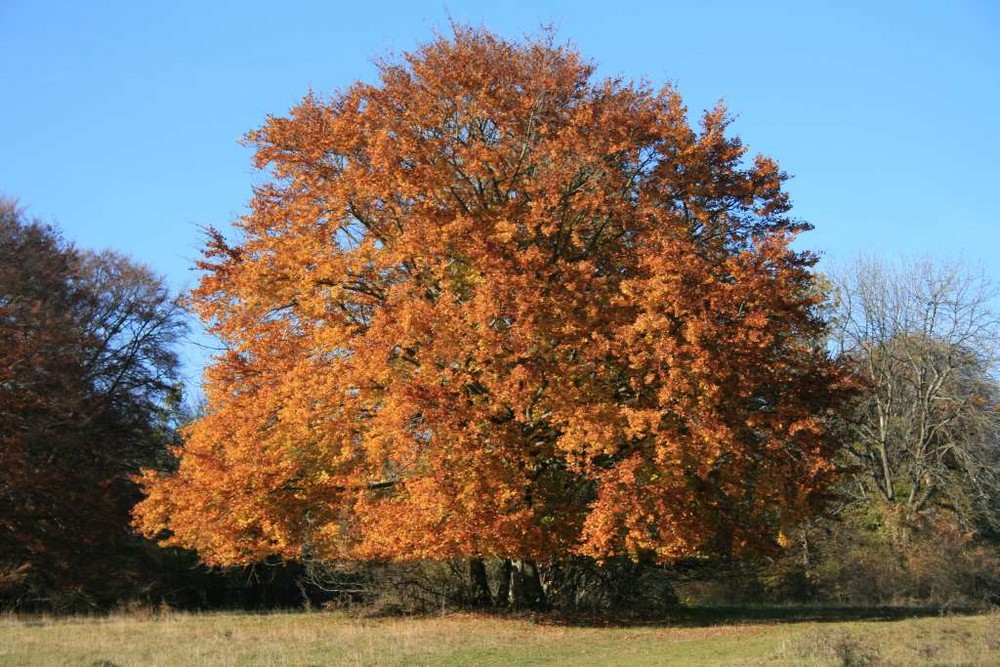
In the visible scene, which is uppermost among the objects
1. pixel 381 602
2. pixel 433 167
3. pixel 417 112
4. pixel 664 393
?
pixel 417 112

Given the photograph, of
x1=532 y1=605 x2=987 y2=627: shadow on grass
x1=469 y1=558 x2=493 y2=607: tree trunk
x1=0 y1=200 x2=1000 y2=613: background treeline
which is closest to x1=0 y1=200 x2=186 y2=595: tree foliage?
x1=0 y1=200 x2=1000 y2=613: background treeline

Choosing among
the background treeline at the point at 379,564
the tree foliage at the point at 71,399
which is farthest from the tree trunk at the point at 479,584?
the tree foliage at the point at 71,399

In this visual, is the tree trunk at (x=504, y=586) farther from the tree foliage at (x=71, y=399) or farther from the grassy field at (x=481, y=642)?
the tree foliage at (x=71, y=399)

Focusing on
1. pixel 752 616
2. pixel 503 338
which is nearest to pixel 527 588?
pixel 752 616

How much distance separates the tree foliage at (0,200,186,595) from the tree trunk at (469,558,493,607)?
11661 millimetres

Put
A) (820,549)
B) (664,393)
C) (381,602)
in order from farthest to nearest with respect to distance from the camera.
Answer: (820,549), (381,602), (664,393)

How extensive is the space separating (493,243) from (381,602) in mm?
9896

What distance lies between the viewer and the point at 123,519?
29344mm

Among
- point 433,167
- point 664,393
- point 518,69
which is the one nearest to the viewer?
point 664,393

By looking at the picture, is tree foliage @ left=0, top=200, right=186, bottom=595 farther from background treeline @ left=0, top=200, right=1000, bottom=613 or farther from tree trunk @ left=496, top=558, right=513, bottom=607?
tree trunk @ left=496, top=558, right=513, bottom=607

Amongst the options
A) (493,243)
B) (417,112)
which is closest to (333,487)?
(493,243)

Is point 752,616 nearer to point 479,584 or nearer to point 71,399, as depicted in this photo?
point 479,584

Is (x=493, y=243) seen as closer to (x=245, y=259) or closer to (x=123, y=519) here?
(x=245, y=259)

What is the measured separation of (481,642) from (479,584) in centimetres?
676
